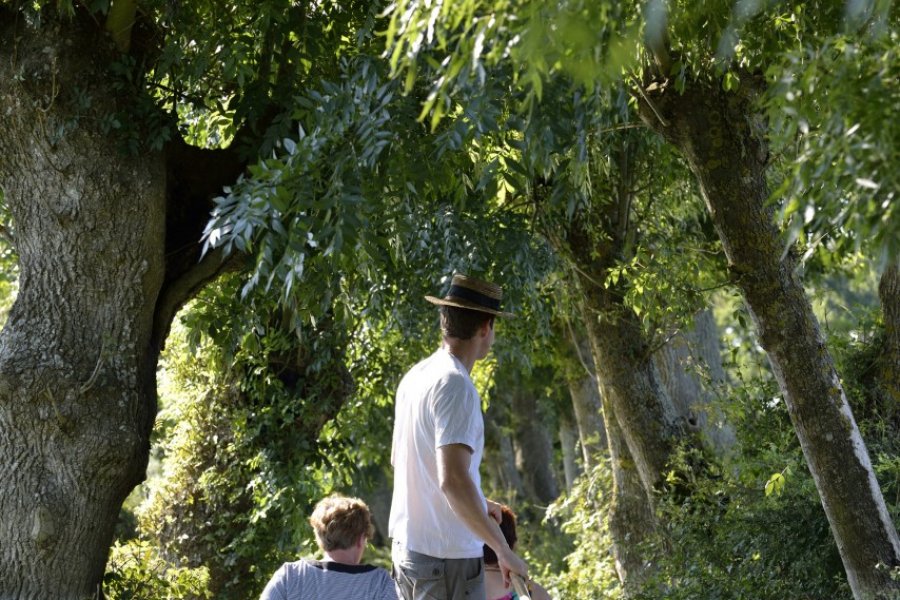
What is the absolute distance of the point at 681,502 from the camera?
29.9 ft

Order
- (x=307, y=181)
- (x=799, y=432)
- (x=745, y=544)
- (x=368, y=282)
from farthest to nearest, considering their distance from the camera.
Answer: (x=368, y=282), (x=745, y=544), (x=799, y=432), (x=307, y=181)

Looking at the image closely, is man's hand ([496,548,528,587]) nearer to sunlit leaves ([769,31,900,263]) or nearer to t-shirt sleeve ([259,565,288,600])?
t-shirt sleeve ([259,565,288,600])

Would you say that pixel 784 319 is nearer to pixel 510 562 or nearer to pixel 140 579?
pixel 510 562

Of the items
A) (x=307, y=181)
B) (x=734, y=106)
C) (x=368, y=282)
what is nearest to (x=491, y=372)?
(x=368, y=282)

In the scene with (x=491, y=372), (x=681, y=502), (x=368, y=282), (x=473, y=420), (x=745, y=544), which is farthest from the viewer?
(x=491, y=372)

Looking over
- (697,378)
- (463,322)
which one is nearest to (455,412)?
(463,322)

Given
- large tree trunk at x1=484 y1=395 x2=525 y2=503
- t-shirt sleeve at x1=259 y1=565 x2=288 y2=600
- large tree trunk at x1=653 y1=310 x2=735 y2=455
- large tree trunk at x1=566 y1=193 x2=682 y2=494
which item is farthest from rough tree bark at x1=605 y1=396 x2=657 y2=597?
large tree trunk at x1=484 y1=395 x2=525 y2=503

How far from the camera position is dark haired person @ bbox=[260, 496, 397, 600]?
494 centimetres

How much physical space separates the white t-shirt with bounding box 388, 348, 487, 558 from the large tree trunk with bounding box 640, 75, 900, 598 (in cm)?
203

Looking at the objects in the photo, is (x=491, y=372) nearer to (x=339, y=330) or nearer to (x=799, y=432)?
(x=339, y=330)

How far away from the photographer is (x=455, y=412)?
15.1 ft

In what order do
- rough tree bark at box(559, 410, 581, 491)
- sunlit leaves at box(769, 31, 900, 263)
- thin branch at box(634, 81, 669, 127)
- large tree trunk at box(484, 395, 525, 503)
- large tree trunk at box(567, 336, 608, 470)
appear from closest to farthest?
sunlit leaves at box(769, 31, 900, 263), thin branch at box(634, 81, 669, 127), large tree trunk at box(567, 336, 608, 470), rough tree bark at box(559, 410, 581, 491), large tree trunk at box(484, 395, 525, 503)

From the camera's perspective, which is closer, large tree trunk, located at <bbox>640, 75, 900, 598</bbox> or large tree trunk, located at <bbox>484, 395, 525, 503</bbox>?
large tree trunk, located at <bbox>640, 75, 900, 598</bbox>

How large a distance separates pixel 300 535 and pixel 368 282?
96.6 inches
